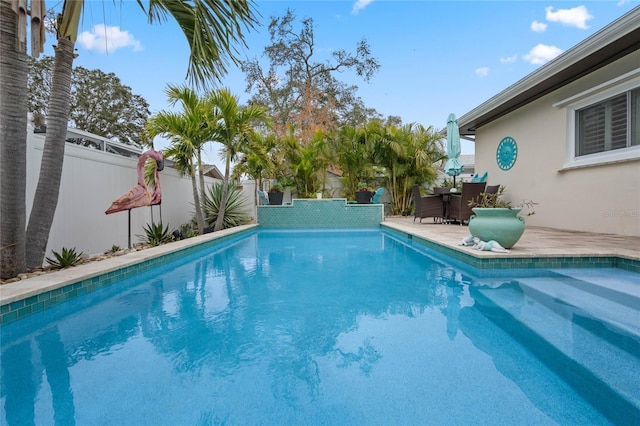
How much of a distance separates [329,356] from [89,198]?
5.06m

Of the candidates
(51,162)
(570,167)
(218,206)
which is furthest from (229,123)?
(570,167)

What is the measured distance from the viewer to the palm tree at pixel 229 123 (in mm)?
8094

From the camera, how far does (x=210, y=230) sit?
340 inches

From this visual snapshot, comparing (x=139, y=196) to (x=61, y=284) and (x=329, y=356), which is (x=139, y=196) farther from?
(x=329, y=356)

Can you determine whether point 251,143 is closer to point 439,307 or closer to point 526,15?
point 439,307

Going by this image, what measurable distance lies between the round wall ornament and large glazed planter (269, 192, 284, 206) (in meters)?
7.29

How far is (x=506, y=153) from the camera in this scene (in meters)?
9.50

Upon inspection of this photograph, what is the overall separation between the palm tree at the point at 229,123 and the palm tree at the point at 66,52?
3.93 meters

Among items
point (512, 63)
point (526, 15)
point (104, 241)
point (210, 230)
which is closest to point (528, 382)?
point (104, 241)

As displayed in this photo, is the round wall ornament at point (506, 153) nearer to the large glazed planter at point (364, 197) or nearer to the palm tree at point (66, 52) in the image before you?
the large glazed planter at point (364, 197)

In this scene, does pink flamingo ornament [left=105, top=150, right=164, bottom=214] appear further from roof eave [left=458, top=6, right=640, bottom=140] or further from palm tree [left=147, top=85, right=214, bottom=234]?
roof eave [left=458, top=6, right=640, bottom=140]

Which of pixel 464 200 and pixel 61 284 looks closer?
pixel 61 284

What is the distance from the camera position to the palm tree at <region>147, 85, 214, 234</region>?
7.44m

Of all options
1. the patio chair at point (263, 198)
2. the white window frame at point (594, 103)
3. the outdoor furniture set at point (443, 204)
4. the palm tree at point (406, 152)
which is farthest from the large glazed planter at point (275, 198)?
the white window frame at point (594, 103)
